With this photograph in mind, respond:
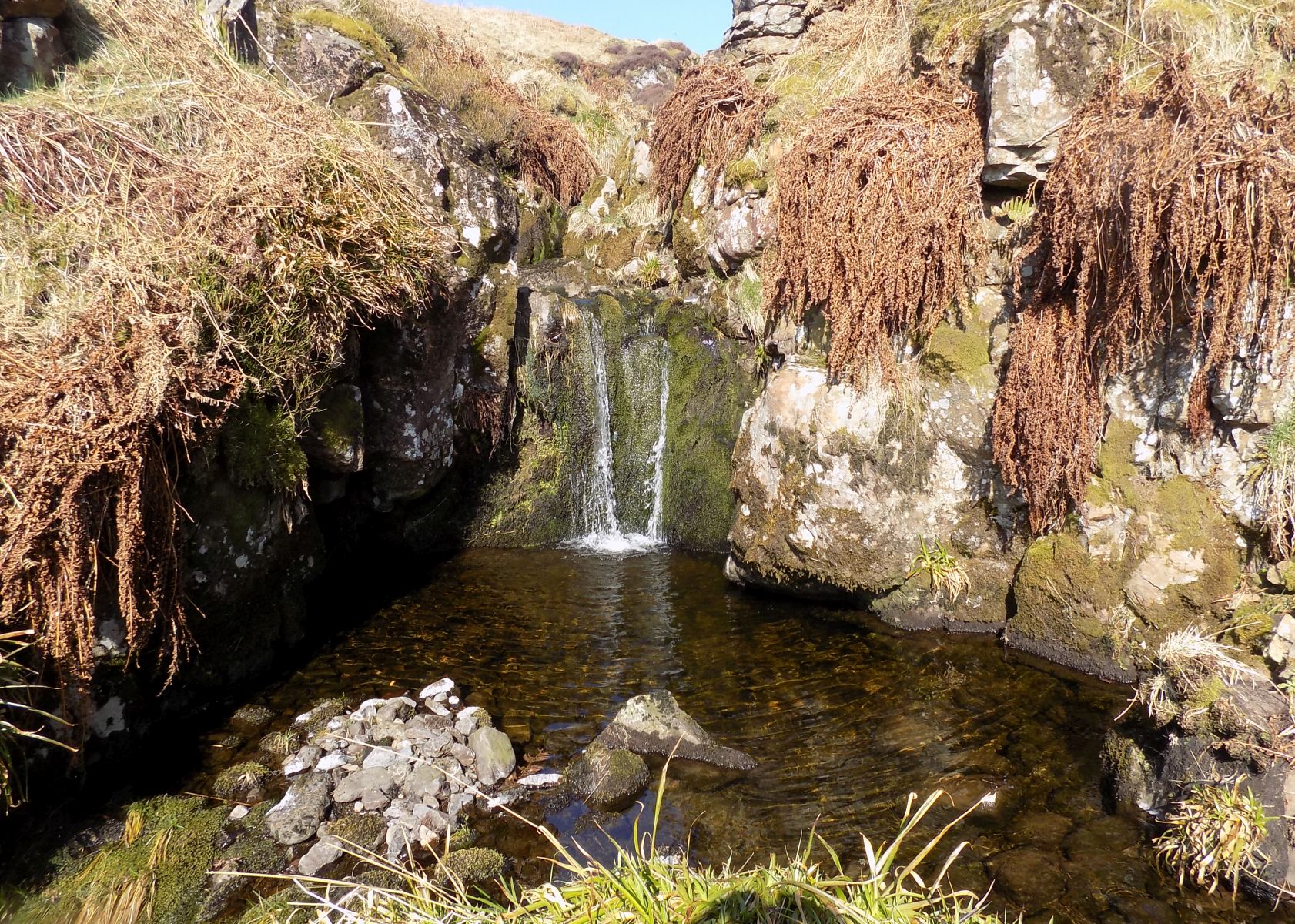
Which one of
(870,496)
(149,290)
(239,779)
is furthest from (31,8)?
(870,496)

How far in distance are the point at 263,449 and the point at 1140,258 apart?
638cm

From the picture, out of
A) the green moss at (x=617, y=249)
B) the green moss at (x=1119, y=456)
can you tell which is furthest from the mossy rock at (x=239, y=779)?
the green moss at (x=617, y=249)

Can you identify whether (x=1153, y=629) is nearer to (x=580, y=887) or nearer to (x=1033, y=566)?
(x=1033, y=566)

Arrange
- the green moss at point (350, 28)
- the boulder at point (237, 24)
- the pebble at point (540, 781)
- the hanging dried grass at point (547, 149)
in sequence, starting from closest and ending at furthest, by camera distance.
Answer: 1. the pebble at point (540, 781)
2. the boulder at point (237, 24)
3. the green moss at point (350, 28)
4. the hanging dried grass at point (547, 149)

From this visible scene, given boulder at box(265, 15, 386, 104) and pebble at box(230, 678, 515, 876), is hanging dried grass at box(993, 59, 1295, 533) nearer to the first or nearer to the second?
pebble at box(230, 678, 515, 876)

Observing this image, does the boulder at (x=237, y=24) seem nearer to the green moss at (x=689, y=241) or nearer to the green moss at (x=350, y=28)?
the green moss at (x=350, y=28)

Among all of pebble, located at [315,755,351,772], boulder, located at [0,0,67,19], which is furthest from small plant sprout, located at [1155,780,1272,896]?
boulder, located at [0,0,67,19]

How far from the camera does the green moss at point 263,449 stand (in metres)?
4.99

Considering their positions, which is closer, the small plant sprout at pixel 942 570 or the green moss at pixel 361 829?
the green moss at pixel 361 829

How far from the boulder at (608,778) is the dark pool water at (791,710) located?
0.11 metres

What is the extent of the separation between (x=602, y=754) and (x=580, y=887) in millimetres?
2218

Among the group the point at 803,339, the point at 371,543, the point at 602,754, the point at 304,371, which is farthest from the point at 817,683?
the point at 371,543

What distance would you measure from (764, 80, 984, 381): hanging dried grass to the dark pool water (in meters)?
2.70

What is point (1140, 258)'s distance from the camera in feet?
15.9
